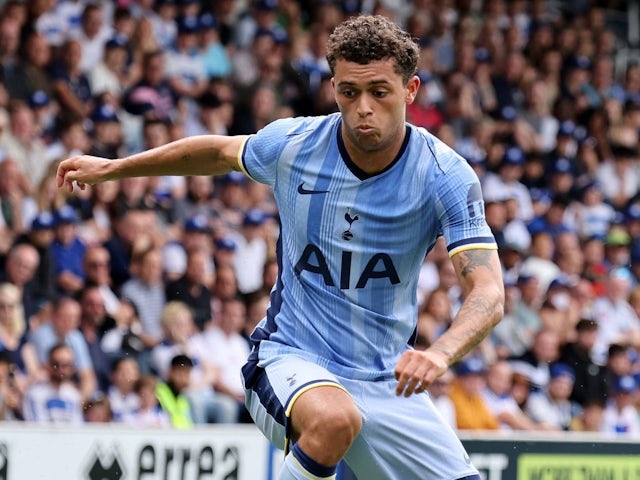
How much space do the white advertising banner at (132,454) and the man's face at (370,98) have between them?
328 centimetres

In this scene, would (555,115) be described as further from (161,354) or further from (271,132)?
(271,132)

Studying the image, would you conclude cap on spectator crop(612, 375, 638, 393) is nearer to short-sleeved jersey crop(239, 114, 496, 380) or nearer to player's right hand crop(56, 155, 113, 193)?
short-sleeved jersey crop(239, 114, 496, 380)

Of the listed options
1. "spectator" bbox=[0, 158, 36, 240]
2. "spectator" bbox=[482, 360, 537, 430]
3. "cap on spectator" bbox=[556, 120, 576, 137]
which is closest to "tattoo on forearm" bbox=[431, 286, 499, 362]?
"spectator" bbox=[0, 158, 36, 240]

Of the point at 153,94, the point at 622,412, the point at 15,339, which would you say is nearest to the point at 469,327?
the point at 15,339

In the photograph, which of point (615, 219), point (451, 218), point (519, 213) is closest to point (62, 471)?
point (451, 218)

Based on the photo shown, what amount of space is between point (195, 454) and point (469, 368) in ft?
12.3

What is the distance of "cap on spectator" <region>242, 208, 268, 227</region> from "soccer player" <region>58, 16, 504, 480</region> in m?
5.96

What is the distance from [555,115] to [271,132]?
38.2ft

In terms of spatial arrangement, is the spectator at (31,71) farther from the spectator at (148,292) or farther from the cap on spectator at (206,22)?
the cap on spectator at (206,22)

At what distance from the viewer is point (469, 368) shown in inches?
440

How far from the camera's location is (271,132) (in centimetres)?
556

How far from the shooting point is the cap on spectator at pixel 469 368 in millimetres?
11172

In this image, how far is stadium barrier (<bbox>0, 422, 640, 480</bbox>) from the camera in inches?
301

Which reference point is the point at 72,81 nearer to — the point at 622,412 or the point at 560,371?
the point at 560,371
